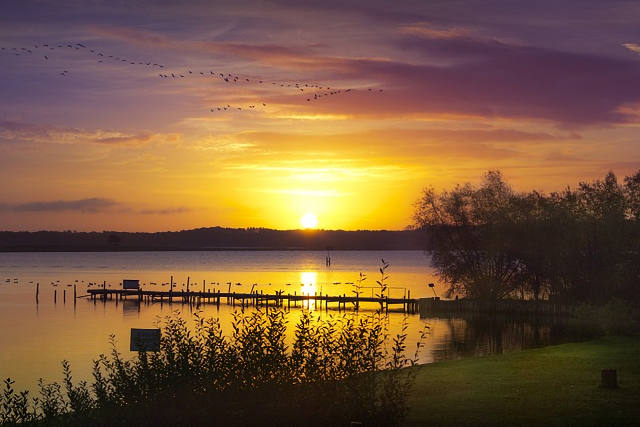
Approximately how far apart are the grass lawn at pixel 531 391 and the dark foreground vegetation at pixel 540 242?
38.7 meters

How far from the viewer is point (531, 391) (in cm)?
2828

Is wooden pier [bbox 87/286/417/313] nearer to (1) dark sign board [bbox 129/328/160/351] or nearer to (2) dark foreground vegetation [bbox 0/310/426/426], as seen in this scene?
(1) dark sign board [bbox 129/328/160/351]

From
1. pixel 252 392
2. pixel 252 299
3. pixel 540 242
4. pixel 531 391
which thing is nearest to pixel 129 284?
pixel 252 299

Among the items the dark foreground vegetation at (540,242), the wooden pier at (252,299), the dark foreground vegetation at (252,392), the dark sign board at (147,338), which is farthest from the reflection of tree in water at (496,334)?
the dark foreground vegetation at (252,392)

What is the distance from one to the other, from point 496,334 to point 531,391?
145 ft

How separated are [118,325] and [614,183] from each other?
2239 inches

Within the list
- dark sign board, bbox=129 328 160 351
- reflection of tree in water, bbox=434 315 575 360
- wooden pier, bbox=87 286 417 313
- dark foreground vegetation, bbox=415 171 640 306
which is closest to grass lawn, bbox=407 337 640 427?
dark sign board, bbox=129 328 160 351

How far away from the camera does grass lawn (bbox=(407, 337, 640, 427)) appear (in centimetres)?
2342

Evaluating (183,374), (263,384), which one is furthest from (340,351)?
(183,374)

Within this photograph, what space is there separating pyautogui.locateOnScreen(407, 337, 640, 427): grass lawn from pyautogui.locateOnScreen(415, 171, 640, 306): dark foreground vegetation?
3871 centimetres

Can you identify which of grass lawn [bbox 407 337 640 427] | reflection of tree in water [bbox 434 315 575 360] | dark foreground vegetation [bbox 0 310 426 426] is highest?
dark foreground vegetation [bbox 0 310 426 426]

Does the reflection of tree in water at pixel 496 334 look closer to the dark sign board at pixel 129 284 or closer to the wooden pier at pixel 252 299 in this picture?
the wooden pier at pixel 252 299

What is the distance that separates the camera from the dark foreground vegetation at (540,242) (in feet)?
260

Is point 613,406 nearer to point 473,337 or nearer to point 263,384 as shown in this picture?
point 263,384
